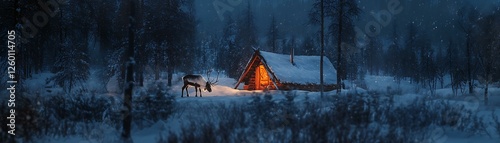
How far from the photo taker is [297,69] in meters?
28.4

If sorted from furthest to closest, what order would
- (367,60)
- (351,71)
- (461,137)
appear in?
(367,60), (351,71), (461,137)

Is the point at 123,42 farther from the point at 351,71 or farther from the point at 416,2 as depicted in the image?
the point at 416,2

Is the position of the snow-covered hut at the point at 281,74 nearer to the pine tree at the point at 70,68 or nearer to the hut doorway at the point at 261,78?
the hut doorway at the point at 261,78

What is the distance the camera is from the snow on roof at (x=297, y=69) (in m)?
25.8

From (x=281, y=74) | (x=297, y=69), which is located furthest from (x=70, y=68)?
(x=297, y=69)

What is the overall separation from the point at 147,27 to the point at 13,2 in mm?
11253

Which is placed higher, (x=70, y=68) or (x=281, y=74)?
(x=70, y=68)

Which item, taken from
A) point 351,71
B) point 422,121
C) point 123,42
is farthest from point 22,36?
point 351,71

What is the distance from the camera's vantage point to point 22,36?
1639cm

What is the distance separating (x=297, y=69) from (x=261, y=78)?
2890 millimetres

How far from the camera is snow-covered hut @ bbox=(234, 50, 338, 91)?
1010 inches

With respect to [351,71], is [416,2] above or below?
above

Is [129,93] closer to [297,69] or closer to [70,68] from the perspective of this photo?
[70,68]

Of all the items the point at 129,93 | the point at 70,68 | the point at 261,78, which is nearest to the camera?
the point at 129,93
